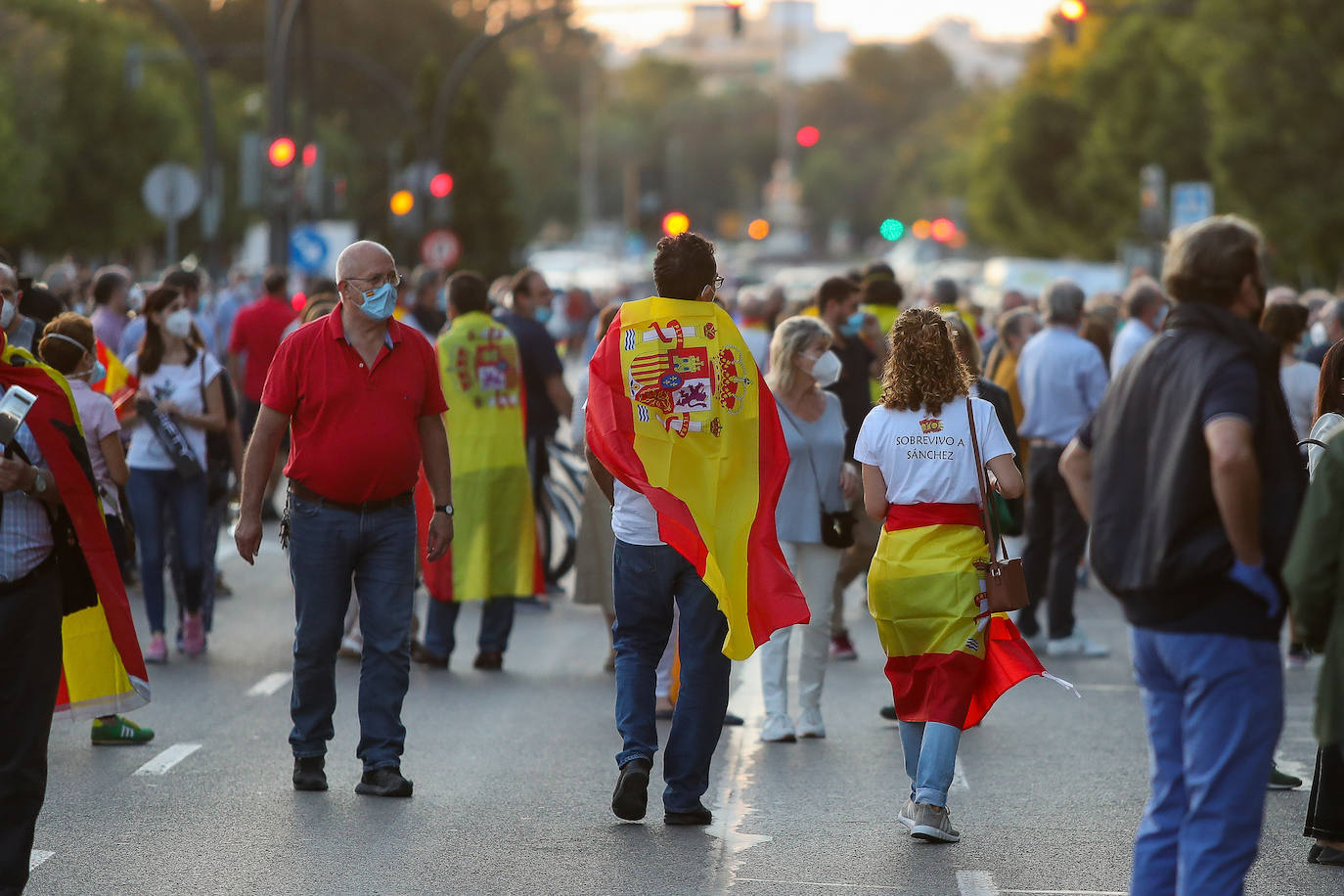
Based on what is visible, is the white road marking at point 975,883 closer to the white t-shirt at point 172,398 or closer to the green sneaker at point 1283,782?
the green sneaker at point 1283,782

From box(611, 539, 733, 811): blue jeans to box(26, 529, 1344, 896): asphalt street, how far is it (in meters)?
0.23

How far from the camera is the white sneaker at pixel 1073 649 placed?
455 inches

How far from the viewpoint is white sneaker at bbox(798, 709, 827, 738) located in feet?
29.6

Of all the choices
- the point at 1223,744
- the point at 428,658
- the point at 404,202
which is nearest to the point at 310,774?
the point at 428,658

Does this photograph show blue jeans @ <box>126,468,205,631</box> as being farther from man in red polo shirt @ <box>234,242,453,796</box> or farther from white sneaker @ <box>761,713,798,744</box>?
white sneaker @ <box>761,713,798,744</box>

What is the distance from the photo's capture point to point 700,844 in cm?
700

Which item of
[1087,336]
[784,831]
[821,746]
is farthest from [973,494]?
[1087,336]

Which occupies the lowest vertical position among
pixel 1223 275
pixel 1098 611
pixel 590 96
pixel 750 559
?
pixel 1098 611

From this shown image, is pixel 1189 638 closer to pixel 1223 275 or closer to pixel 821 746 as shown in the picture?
pixel 1223 275

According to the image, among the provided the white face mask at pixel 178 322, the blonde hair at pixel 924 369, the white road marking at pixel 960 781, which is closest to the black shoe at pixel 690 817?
the white road marking at pixel 960 781

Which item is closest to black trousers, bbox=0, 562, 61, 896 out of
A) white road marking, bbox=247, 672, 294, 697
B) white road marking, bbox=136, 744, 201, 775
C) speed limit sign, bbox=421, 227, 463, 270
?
white road marking, bbox=136, 744, 201, 775

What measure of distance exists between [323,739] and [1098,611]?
689 cm

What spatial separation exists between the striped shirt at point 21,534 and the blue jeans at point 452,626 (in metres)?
5.00

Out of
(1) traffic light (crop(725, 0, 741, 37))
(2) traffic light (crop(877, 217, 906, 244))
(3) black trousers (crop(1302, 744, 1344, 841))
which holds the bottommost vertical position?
(3) black trousers (crop(1302, 744, 1344, 841))
